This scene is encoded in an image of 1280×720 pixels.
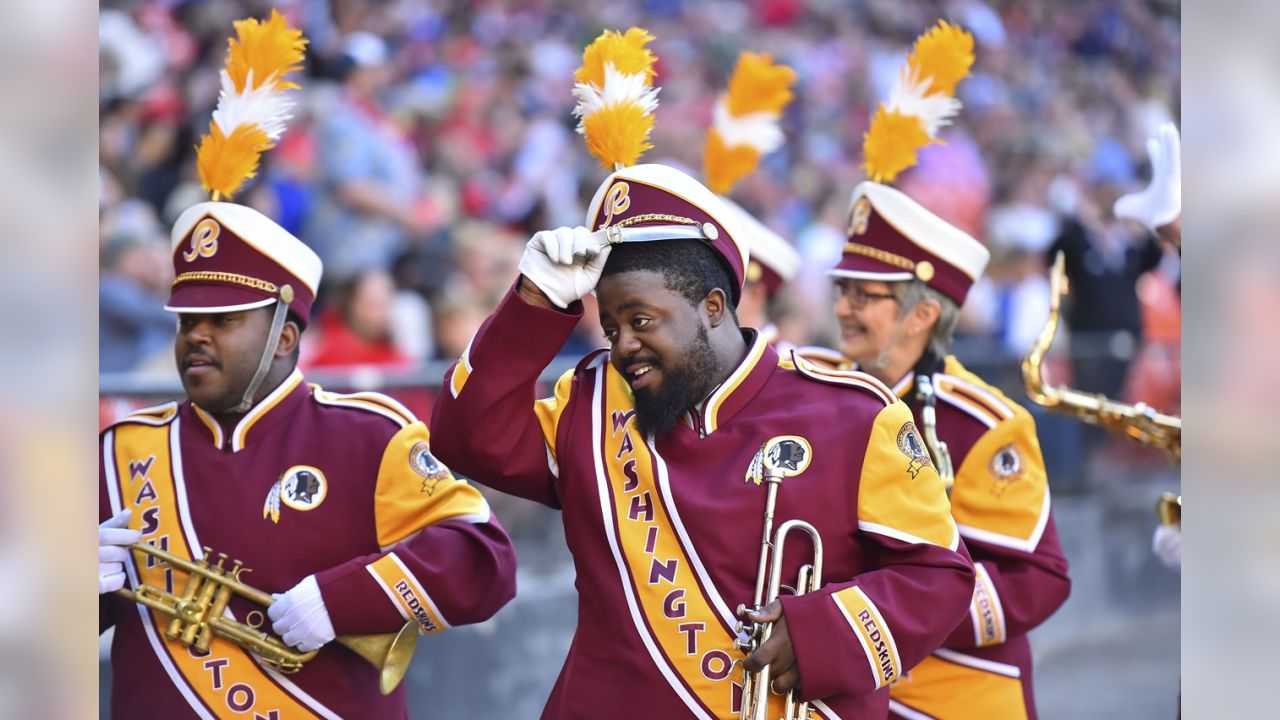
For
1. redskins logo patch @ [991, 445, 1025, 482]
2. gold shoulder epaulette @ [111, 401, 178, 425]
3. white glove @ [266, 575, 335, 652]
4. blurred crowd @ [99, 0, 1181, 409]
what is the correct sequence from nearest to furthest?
white glove @ [266, 575, 335, 652], gold shoulder epaulette @ [111, 401, 178, 425], redskins logo patch @ [991, 445, 1025, 482], blurred crowd @ [99, 0, 1181, 409]

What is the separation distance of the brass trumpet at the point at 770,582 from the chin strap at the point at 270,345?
5.31ft

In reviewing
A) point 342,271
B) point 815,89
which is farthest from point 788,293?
point 815,89

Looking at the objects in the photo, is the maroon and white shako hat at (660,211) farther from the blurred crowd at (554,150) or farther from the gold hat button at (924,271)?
the blurred crowd at (554,150)

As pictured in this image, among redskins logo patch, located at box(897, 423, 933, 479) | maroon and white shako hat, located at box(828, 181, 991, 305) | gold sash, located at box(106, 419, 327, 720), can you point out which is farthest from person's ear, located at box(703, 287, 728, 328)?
maroon and white shako hat, located at box(828, 181, 991, 305)

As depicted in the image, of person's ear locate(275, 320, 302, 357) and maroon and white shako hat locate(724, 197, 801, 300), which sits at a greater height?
maroon and white shako hat locate(724, 197, 801, 300)

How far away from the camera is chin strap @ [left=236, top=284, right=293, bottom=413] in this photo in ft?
14.8

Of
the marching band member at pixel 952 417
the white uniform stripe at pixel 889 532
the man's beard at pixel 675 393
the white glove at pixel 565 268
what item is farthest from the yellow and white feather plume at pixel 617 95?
the marching band member at pixel 952 417

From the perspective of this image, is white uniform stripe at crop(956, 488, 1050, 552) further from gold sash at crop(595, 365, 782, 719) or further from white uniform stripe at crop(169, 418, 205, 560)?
white uniform stripe at crop(169, 418, 205, 560)

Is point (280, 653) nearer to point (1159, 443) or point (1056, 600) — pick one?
point (1056, 600)

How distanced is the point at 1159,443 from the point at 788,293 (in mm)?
5582

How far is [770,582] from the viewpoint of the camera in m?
3.55

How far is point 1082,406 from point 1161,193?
84 cm
